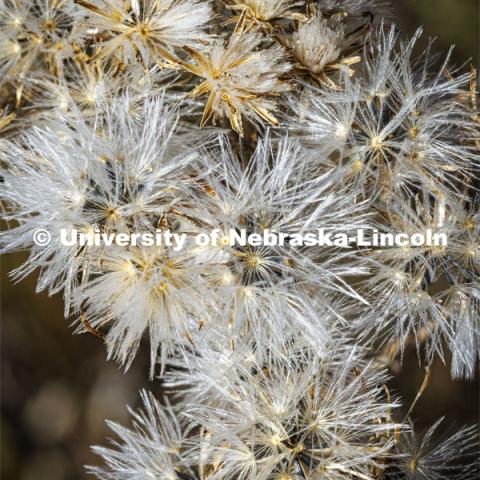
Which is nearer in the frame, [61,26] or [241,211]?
[241,211]

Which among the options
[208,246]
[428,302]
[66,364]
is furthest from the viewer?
[66,364]

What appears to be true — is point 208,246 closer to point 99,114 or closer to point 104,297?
point 104,297

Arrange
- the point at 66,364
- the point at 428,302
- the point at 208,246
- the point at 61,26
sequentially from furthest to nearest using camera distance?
the point at 66,364, the point at 61,26, the point at 428,302, the point at 208,246

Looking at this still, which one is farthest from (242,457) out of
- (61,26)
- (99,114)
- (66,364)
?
(66,364)

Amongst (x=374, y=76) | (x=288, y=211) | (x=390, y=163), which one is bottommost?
(x=288, y=211)

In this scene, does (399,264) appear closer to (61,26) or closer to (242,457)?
(242,457)

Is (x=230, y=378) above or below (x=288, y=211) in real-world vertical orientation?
below
